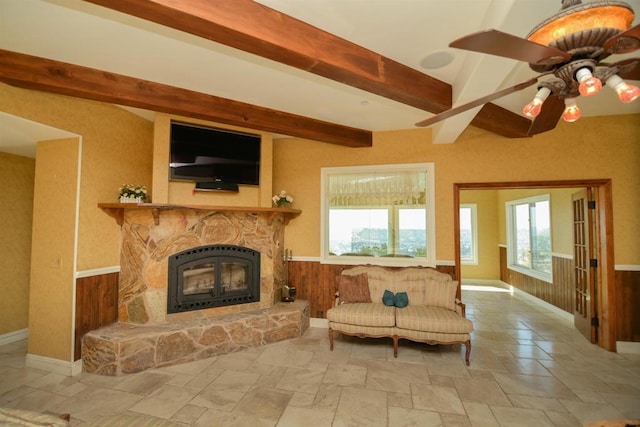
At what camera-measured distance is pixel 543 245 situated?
5.88 m

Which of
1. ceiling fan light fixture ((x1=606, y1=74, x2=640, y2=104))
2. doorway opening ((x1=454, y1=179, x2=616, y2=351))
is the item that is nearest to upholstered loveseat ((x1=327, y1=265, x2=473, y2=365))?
doorway opening ((x1=454, y1=179, x2=616, y2=351))

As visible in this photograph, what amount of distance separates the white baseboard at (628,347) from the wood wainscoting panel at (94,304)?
611 centimetres

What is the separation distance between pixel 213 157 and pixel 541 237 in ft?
21.7

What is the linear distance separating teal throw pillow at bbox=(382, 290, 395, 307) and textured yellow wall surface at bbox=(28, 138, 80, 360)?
3.52 m

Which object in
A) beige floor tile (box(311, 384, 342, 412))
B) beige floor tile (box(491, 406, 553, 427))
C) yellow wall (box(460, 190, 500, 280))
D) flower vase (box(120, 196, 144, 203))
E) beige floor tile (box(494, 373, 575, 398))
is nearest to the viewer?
beige floor tile (box(491, 406, 553, 427))

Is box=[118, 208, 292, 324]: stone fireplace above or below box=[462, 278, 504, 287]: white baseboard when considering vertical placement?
above

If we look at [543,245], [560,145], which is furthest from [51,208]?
[543,245]

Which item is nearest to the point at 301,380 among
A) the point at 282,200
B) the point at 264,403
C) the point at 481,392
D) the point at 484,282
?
the point at 264,403

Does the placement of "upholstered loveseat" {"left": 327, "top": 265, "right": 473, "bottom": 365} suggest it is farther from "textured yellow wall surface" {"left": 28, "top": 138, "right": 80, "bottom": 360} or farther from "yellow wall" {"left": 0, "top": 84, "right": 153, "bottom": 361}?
"textured yellow wall surface" {"left": 28, "top": 138, "right": 80, "bottom": 360}

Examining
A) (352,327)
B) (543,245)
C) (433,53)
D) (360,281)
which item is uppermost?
(433,53)

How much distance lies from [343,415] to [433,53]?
3009mm

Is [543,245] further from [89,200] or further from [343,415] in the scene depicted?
[89,200]

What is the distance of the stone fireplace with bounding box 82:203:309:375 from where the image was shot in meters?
3.00

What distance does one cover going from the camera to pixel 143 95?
2799mm
